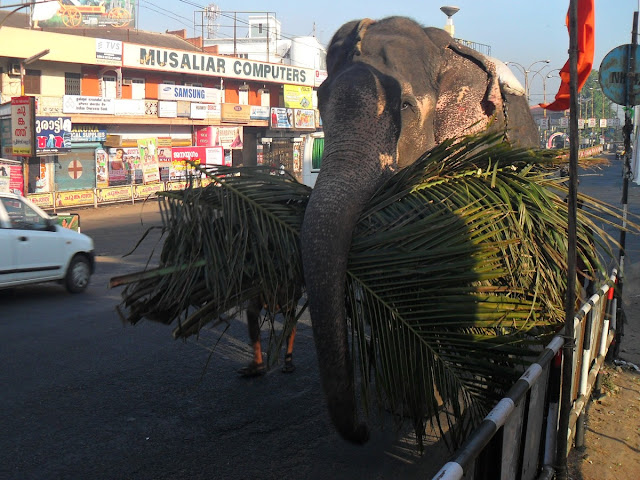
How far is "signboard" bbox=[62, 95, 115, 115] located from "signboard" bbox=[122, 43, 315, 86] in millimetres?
3034

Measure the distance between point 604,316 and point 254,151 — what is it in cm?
3806

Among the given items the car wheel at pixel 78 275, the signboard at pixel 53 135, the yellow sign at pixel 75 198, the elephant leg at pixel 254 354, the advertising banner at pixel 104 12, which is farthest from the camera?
the advertising banner at pixel 104 12

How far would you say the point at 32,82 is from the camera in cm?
3103

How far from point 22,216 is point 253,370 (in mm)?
6309

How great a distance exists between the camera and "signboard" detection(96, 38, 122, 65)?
32250mm

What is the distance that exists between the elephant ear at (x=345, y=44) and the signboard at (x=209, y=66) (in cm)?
3107

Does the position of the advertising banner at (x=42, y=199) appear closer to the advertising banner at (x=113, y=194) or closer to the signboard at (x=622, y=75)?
the advertising banner at (x=113, y=194)

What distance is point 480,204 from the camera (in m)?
3.85

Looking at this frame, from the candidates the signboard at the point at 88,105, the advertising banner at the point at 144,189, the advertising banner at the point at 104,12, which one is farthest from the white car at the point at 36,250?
the advertising banner at the point at 104,12

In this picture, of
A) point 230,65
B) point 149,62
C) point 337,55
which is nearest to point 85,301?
point 337,55

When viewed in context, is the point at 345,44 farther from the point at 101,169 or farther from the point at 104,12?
the point at 104,12

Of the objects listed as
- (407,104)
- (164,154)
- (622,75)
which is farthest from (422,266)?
(164,154)

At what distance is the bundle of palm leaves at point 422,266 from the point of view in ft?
11.2

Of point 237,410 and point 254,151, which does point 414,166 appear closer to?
point 237,410
